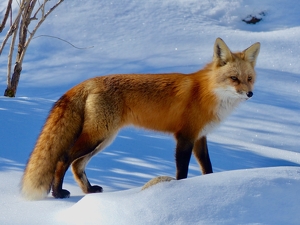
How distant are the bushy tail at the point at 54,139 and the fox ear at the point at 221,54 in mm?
1292

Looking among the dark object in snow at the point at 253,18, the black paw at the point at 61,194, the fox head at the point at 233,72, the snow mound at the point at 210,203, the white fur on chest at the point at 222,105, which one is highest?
the fox head at the point at 233,72

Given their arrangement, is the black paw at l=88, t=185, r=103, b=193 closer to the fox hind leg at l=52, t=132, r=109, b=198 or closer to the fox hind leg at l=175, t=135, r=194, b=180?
the fox hind leg at l=52, t=132, r=109, b=198

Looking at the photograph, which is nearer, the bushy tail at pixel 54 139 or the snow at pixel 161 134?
the snow at pixel 161 134

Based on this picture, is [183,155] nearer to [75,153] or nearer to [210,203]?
[75,153]

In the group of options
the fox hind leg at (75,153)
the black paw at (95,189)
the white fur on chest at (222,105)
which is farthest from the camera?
the white fur on chest at (222,105)

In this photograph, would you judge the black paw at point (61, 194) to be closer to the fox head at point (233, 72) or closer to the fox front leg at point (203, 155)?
the fox front leg at point (203, 155)

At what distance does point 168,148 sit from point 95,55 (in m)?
9.44

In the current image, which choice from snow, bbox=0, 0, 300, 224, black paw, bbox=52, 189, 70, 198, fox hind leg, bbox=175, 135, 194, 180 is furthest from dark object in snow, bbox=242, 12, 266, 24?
black paw, bbox=52, 189, 70, 198

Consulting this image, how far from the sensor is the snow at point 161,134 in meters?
3.29

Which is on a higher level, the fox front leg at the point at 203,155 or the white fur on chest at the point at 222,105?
the white fur on chest at the point at 222,105

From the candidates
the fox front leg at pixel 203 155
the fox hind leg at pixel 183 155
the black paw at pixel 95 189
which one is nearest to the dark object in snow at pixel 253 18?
the fox front leg at pixel 203 155

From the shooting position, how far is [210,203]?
10.6 ft

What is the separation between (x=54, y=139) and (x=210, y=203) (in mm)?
1798

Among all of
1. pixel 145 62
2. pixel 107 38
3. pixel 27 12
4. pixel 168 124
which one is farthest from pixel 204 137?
pixel 107 38
